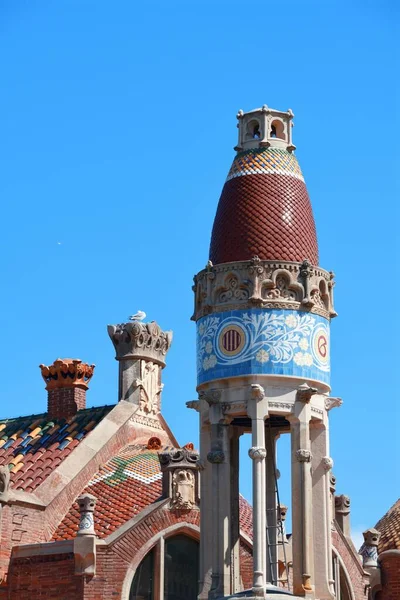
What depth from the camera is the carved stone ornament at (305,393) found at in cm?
2588

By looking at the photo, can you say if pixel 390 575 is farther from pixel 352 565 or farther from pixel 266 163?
pixel 266 163

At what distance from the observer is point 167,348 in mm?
35375

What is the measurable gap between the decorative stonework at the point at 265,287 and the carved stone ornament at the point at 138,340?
7621mm

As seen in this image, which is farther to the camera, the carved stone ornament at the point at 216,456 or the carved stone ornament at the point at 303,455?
the carved stone ornament at the point at 216,456

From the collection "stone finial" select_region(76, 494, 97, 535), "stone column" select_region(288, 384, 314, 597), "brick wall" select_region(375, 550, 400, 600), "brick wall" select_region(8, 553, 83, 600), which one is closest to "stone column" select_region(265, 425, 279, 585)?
"stone column" select_region(288, 384, 314, 597)

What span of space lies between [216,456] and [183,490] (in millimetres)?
4006

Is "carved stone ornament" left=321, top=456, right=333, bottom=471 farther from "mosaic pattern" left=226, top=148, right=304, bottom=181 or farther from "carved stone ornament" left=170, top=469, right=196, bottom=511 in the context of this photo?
"mosaic pattern" left=226, top=148, right=304, bottom=181

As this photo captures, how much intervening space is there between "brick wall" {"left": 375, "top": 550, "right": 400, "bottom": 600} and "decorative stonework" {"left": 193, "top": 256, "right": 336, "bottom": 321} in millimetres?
9363

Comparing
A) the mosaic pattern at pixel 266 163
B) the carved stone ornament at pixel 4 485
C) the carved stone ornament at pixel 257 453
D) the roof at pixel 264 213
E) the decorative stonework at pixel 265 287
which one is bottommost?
the carved stone ornament at pixel 257 453

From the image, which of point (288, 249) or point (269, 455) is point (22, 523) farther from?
point (288, 249)

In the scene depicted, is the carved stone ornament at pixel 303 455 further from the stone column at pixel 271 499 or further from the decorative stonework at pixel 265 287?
the decorative stonework at pixel 265 287

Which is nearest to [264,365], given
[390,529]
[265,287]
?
[265,287]

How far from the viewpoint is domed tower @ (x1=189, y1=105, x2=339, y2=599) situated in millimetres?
25703

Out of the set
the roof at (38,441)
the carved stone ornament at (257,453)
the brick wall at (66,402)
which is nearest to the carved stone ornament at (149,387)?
the roof at (38,441)
